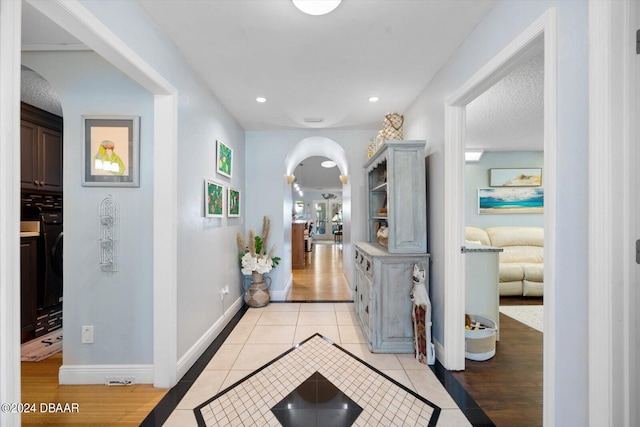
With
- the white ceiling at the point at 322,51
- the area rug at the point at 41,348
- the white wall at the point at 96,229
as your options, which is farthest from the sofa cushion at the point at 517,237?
the area rug at the point at 41,348

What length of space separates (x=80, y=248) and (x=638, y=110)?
10.1 feet

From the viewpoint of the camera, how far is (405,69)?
2.30m

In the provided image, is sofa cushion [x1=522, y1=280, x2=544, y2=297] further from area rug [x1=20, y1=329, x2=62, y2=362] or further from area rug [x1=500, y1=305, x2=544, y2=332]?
area rug [x1=20, y1=329, x2=62, y2=362]

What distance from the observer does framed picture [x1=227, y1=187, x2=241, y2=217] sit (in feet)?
10.3

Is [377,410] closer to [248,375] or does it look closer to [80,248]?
[248,375]

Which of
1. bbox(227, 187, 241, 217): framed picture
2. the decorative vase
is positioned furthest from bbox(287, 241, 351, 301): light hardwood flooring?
bbox(227, 187, 241, 217): framed picture

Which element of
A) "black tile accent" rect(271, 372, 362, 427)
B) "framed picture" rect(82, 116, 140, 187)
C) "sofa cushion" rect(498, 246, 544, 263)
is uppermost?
"framed picture" rect(82, 116, 140, 187)

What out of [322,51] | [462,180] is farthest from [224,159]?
[462,180]

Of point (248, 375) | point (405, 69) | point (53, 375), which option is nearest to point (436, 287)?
point (248, 375)

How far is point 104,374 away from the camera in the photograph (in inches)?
77.0

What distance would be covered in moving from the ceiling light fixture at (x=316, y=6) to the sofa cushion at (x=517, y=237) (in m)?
4.59

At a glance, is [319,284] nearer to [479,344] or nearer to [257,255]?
[257,255]

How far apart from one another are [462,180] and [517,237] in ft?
11.3

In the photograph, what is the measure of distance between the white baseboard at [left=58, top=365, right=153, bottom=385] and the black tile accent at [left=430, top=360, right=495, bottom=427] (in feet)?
7.09
